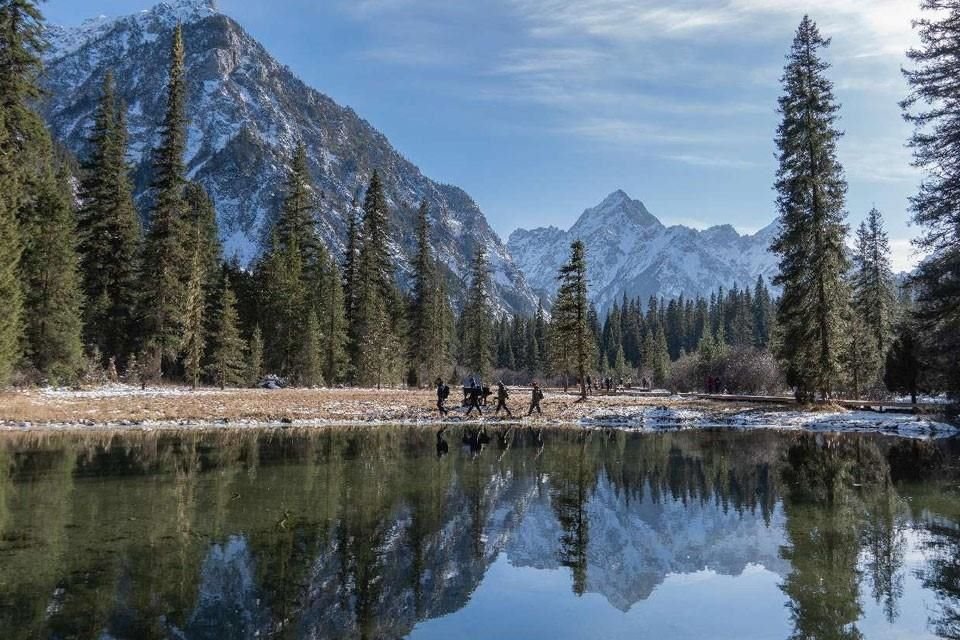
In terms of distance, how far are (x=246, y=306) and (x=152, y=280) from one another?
1390 cm

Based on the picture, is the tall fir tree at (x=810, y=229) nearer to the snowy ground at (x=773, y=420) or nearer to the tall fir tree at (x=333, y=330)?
the snowy ground at (x=773, y=420)

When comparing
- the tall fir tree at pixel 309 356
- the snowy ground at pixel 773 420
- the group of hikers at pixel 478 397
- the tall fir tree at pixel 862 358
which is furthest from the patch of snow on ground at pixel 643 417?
the tall fir tree at pixel 309 356

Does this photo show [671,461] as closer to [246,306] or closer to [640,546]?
[640,546]

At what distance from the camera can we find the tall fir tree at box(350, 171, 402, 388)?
5622 centimetres

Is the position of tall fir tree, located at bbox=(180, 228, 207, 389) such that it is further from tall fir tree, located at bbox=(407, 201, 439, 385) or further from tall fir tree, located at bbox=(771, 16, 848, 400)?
tall fir tree, located at bbox=(771, 16, 848, 400)

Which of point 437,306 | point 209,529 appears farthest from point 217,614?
point 437,306

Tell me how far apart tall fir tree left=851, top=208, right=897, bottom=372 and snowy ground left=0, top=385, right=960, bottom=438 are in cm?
2296

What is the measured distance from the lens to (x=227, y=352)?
4512 centimetres

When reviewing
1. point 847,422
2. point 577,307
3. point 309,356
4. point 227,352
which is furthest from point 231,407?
point 847,422

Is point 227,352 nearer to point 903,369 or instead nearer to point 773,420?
point 773,420

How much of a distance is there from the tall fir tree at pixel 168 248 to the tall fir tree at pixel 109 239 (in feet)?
7.78

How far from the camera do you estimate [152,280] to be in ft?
143

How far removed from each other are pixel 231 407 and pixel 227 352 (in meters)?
Result: 17.1

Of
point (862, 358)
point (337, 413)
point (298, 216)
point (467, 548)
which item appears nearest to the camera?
point (467, 548)
